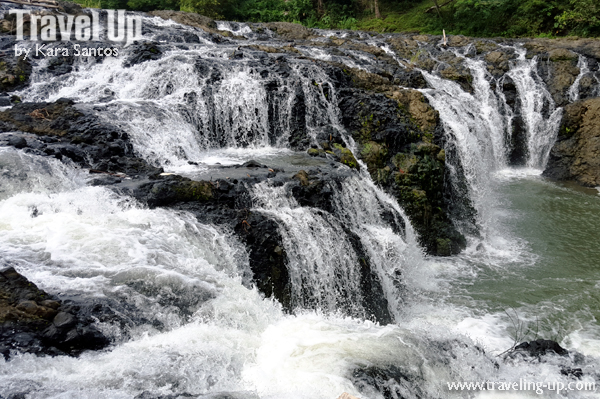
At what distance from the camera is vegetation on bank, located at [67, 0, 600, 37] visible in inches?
856

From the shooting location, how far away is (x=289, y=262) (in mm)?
6441

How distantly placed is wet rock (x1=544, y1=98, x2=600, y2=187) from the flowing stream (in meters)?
0.69

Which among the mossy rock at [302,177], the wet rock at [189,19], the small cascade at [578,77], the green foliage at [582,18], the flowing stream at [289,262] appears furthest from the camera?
the green foliage at [582,18]

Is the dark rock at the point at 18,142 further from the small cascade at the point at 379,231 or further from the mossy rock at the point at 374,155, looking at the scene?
the mossy rock at the point at 374,155

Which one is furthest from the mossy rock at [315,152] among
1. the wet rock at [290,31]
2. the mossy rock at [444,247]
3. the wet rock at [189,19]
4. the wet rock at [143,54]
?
the wet rock at [290,31]

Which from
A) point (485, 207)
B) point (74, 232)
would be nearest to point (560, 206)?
point (485, 207)

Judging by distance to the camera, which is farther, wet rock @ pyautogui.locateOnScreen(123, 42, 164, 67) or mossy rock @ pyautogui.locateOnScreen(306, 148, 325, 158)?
wet rock @ pyautogui.locateOnScreen(123, 42, 164, 67)

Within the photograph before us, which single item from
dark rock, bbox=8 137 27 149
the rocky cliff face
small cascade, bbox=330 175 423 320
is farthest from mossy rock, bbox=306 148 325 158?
dark rock, bbox=8 137 27 149

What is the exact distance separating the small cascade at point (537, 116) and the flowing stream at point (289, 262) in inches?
70.6

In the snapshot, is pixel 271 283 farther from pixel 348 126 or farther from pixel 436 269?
pixel 348 126

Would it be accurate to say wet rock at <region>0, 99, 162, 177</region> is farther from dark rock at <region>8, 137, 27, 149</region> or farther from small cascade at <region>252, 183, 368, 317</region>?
small cascade at <region>252, 183, 368, 317</region>

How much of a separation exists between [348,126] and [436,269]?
4.13 metres

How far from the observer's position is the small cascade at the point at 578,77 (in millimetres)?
14937

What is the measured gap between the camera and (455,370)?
4570 mm
